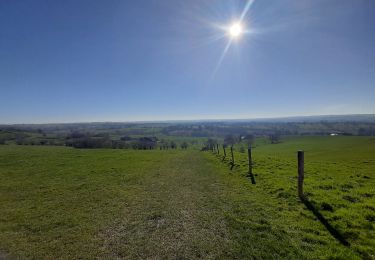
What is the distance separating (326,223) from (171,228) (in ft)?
16.3

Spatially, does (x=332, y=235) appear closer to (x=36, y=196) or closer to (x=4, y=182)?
(x=36, y=196)

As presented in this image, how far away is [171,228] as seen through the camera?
23.9ft

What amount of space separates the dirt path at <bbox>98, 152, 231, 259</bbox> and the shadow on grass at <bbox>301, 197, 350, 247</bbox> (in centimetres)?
303

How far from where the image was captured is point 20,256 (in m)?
5.66

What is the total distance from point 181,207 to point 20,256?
212 inches

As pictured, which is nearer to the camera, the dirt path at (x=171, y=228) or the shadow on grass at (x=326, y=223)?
the dirt path at (x=171, y=228)

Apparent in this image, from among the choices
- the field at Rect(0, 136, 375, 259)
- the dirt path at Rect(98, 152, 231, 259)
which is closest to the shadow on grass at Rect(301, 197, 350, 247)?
the field at Rect(0, 136, 375, 259)

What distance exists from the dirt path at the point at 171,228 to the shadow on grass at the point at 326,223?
3.03m

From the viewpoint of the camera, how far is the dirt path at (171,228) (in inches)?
228

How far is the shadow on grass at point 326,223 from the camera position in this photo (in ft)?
20.1

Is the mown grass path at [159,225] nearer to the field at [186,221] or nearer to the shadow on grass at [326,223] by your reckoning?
the field at [186,221]

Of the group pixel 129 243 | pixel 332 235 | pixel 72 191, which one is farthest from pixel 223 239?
pixel 72 191

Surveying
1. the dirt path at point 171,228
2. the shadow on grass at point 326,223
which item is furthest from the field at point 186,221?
the shadow on grass at point 326,223

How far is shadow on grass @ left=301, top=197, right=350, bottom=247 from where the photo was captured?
20.1 ft
